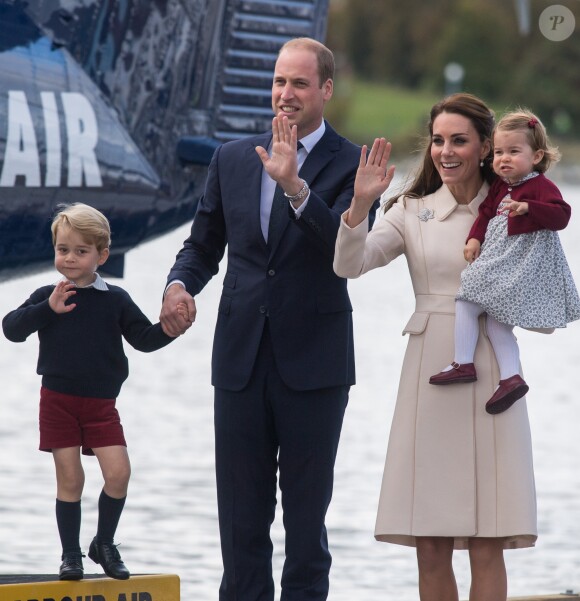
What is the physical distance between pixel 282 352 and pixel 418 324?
39 centimetres

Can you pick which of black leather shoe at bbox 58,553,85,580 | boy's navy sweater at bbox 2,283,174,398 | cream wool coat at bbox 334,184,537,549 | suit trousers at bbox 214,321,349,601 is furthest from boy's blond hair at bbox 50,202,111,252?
black leather shoe at bbox 58,553,85,580

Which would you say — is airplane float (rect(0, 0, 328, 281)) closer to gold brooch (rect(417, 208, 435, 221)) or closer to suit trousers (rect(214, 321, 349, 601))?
suit trousers (rect(214, 321, 349, 601))

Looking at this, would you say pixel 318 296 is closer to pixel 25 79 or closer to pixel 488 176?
pixel 488 176

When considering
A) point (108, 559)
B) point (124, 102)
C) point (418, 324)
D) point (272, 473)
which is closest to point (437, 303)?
point (418, 324)

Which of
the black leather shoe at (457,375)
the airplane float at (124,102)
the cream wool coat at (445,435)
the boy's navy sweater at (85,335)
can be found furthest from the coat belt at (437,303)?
the airplane float at (124,102)

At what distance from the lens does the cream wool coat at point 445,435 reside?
413 centimetres

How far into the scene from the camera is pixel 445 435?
164 inches

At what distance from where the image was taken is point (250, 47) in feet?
20.3

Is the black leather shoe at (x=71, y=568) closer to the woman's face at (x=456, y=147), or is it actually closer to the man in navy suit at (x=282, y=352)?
the man in navy suit at (x=282, y=352)

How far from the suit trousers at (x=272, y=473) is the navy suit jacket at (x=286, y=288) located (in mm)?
47

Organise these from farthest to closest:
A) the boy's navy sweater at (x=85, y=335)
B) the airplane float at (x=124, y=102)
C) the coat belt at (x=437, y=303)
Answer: the airplane float at (x=124, y=102), the coat belt at (x=437, y=303), the boy's navy sweater at (x=85, y=335)

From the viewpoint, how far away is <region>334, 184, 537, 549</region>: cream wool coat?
413cm

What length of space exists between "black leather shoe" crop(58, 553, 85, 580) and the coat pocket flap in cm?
112

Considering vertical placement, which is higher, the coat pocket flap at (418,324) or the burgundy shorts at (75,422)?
the coat pocket flap at (418,324)
